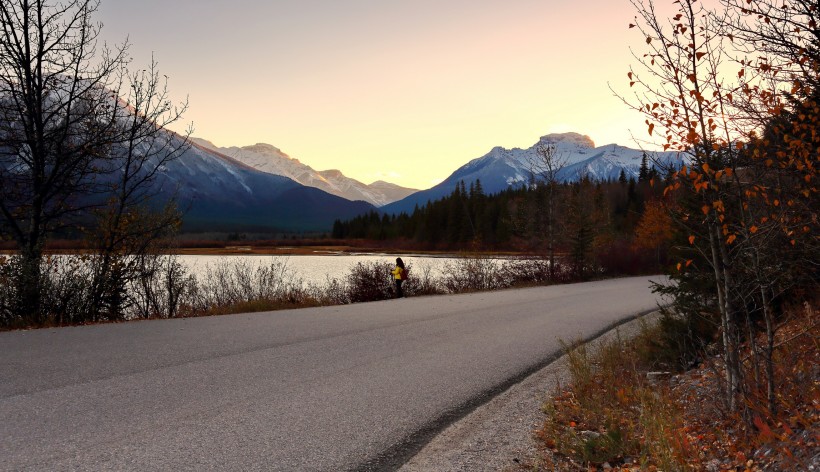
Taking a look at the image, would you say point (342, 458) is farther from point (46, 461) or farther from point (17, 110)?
point (17, 110)

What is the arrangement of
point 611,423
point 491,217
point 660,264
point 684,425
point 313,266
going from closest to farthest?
point 611,423
point 684,425
point 660,264
point 313,266
point 491,217

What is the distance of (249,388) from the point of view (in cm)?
660

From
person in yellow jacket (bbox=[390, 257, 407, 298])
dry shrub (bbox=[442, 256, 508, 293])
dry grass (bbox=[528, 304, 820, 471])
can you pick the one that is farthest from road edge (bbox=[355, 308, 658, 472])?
dry shrub (bbox=[442, 256, 508, 293])

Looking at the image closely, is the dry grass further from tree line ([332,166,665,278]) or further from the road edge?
tree line ([332,166,665,278])

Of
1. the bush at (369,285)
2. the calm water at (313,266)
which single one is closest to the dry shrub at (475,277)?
the calm water at (313,266)

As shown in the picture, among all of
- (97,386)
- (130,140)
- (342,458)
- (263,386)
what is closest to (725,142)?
(342,458)

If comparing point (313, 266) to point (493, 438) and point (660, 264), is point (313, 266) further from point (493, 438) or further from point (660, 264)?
point (493, 438)

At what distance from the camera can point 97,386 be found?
648cm

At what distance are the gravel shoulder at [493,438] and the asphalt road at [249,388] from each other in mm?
212

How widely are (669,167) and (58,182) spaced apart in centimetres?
1344

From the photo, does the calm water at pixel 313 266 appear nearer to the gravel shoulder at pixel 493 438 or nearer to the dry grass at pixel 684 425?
the gravel shoulder at pixel 493 438

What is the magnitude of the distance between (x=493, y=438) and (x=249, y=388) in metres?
3.09

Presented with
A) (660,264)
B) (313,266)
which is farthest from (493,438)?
(313,266)

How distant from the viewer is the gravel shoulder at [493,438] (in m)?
4.68
